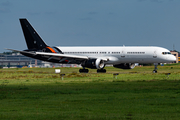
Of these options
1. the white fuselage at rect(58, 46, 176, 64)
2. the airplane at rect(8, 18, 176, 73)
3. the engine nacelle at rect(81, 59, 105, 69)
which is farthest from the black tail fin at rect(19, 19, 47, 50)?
the engine nacelle at rect(81, 59, 105, 69)

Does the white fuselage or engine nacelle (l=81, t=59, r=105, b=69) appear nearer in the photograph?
engine nacelle (l=81, t=59, r=105, b=69)

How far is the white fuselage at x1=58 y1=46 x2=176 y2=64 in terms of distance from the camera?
62.4 metres

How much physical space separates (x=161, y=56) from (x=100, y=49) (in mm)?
11952

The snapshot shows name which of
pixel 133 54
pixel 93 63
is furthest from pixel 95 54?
pixel 133 54

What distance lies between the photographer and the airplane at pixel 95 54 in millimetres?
62469

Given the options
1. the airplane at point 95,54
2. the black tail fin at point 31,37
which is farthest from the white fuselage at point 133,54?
the black tail fin at point 31,37

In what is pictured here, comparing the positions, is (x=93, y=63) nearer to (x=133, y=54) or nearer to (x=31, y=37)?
(x=133, y=54)

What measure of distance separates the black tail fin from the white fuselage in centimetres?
1160

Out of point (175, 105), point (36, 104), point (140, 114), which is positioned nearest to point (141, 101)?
point (175, 105)

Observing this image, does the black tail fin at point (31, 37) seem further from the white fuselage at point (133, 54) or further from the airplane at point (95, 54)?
the white fuselage at point (133, 54)

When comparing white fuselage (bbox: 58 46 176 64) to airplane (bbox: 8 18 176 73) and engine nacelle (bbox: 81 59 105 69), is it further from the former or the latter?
engine nacelle (bbox: 81 59 105 69)

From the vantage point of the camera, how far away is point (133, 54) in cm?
6256

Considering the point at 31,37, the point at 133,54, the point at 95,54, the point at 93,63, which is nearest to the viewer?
the point at 93,63

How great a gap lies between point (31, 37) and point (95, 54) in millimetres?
14787
